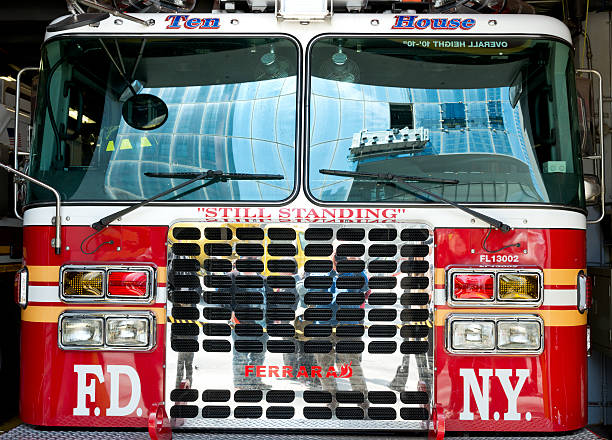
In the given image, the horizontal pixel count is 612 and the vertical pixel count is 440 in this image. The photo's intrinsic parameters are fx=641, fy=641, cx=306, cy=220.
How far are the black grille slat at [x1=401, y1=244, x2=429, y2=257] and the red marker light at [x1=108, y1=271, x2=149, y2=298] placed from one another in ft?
4.41

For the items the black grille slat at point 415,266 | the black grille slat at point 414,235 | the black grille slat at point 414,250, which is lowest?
the black grille slat at point 415,266

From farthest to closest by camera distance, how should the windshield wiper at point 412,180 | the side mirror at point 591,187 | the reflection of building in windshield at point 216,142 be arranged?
the side mirror at point 591,187, the reflection of building in windshield at point 216,142, the windshield wiper at point 412,180

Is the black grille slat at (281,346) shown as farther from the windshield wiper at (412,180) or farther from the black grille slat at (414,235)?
the windshield wiper at (412,180)

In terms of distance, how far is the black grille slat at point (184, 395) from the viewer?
332 cm

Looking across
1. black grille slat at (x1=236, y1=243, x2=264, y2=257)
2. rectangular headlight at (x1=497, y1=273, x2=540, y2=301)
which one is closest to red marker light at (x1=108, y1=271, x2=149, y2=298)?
black grille slat at (x1=236, y1=243, x2=264, y2=257)

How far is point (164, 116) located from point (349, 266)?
4.22 ft

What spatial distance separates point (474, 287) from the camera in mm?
3305

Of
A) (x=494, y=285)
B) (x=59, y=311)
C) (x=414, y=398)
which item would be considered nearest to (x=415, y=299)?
(x=494, y=285)

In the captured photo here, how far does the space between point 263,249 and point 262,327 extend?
1.33 feet

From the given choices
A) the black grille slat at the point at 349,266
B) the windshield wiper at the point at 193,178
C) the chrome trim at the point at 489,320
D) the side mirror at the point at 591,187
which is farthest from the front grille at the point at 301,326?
the side mirror at the point at 591,187

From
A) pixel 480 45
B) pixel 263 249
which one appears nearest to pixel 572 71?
pixel 480 45

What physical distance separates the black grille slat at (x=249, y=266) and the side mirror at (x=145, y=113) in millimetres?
880

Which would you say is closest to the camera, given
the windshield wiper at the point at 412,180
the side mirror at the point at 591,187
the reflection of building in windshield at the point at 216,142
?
the windshield wiper at the point at 412,180

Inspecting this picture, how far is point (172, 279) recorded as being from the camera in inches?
131
